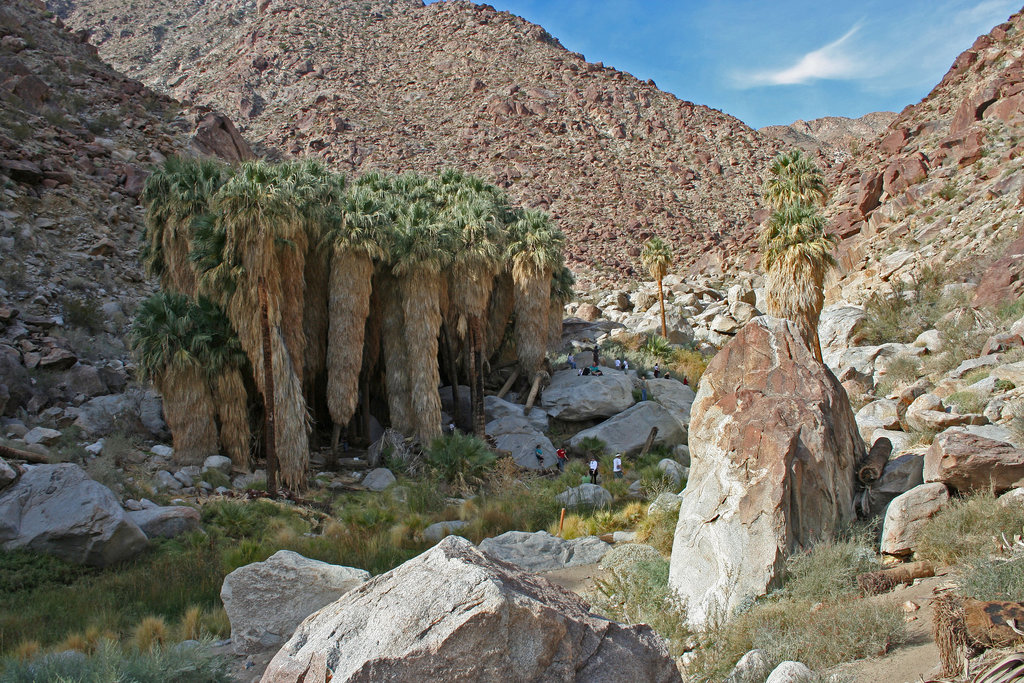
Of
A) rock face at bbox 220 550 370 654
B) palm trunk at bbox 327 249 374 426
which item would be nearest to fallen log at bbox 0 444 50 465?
palm trunk at bbox 327 249 374 426

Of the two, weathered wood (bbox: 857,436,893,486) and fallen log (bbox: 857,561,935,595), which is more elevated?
weathered wood (bbox: 857,436,893,486)

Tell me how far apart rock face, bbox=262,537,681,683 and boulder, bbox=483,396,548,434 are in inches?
893

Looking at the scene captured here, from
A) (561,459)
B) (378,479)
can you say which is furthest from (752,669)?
(561,459)

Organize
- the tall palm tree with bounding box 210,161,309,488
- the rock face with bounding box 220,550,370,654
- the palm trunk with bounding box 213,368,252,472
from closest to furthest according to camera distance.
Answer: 1. the rock face with bounding box 220,550,370,654
2. the tall palm tree with bounding box 210,161,309,488
3. the palm trunk with bounding box 213,368,252,472

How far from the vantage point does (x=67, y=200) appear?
108 ft

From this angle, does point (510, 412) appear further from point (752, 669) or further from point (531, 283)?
point (752, 669)

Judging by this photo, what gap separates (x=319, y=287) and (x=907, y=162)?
117 feet

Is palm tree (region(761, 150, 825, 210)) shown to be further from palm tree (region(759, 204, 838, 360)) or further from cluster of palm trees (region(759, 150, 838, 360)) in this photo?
palm tree (region(759, 204, 838, 360))

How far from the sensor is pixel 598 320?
146 feet

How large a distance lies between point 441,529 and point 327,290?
10981 millimetres

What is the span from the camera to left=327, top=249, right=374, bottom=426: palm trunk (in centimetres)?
2328

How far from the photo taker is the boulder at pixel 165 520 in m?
15.3

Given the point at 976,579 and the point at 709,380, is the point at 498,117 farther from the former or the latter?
the point at 976,579

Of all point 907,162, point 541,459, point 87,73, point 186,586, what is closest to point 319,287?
point 541,459
